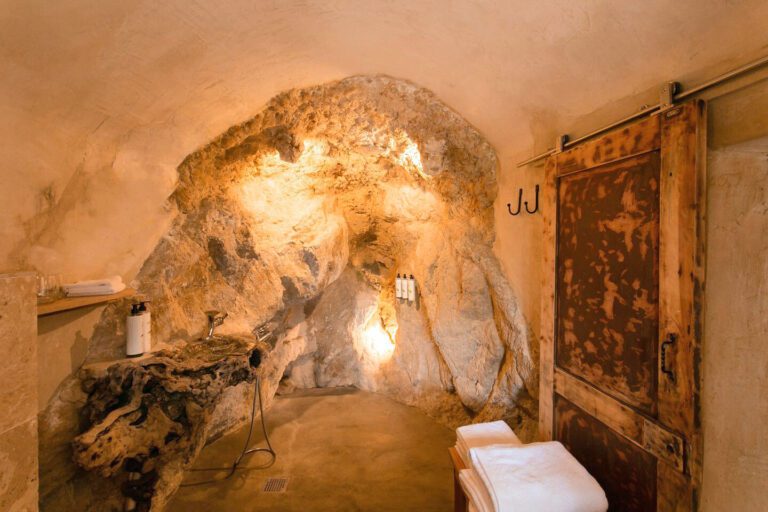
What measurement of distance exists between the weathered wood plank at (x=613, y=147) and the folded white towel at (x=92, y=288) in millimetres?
2205

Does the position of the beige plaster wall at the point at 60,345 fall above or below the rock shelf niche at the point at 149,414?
above

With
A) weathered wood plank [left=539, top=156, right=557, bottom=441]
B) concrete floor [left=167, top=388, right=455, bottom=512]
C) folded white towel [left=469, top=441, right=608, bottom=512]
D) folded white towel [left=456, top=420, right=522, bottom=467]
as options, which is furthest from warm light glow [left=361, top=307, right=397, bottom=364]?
folded white towel [left=469, top=441, right=608, bottom=512]

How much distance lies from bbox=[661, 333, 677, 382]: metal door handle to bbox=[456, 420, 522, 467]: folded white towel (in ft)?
2.56

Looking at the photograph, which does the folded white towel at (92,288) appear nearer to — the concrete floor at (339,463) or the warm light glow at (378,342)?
the concrete floor at (339,463)

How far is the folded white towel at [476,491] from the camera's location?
1304 millimetres

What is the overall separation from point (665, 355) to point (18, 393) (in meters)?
2.18

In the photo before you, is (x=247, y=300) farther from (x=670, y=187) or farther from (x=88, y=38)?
(x=670, y=187)

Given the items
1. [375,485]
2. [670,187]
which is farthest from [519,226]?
[375,485]

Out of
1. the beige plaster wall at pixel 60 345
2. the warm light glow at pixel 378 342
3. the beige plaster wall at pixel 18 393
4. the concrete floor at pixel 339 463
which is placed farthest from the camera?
the warm light glow at pixel 378 342

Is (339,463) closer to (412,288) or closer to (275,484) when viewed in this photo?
(275,484)

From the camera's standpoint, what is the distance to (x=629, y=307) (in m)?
1.32

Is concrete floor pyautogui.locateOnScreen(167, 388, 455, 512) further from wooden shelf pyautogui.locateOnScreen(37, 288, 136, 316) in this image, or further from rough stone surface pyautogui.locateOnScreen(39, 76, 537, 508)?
wooden shelf pyautogui.locateOnScreen(37, 288, 136, 316)

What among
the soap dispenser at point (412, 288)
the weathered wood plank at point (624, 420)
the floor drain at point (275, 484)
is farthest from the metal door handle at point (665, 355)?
the soap dispenser at point (412, 288)

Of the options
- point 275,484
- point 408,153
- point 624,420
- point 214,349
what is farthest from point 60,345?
point 624,420
